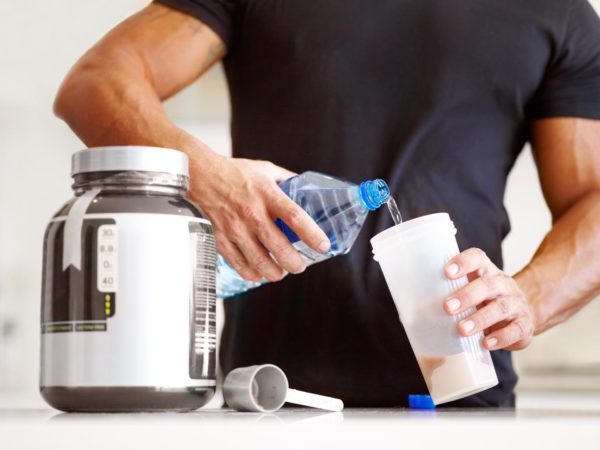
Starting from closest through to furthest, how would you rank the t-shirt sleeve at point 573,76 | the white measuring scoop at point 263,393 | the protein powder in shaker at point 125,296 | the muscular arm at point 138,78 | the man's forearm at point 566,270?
the protein powder in shaker at point 125,296
the white measuring scoop at point 263,393
the muscular arm at point 138,78
the man's forearm at point 566,270
the t-shirt sleeve at point 573,76

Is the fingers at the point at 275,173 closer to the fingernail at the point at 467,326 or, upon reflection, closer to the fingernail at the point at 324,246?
the fingernail at the point at 324,246

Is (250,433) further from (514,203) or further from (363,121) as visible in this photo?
(514,203)

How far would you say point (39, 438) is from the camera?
0.54 meters

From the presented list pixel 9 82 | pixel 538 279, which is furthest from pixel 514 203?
pixel 538 279

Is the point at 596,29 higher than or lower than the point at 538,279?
higher

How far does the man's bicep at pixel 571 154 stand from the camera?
145cm

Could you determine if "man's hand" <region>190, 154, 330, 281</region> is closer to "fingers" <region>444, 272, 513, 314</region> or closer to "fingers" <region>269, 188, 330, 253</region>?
"fingers" <region>269, 188, 330, 253</region>

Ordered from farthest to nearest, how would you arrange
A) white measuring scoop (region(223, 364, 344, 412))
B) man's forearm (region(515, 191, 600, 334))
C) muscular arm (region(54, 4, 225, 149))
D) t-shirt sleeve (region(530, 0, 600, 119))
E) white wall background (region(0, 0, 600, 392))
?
1. white wall background (region(0, 0, 600, 392))
2. t-shirt sleeve (region(530, 0, 600, 119))
3. man's forearm (region(515, 191, 600, 334))
4. muscular arm (region(54, 4, 225, 149))
5. white measuring scoop (region(223, 364, 344, 412))

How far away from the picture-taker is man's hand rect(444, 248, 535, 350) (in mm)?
917

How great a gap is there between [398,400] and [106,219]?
723mm

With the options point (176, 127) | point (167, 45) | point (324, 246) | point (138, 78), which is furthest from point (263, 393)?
point (167, 45)

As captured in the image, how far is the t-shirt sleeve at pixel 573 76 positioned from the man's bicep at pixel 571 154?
2cm

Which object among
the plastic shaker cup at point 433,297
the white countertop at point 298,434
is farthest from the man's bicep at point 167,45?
the white countertop at point 298,434

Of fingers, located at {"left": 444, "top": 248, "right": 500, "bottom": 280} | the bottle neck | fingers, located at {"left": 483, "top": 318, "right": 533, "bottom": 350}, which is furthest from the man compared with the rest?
the bottle neck
